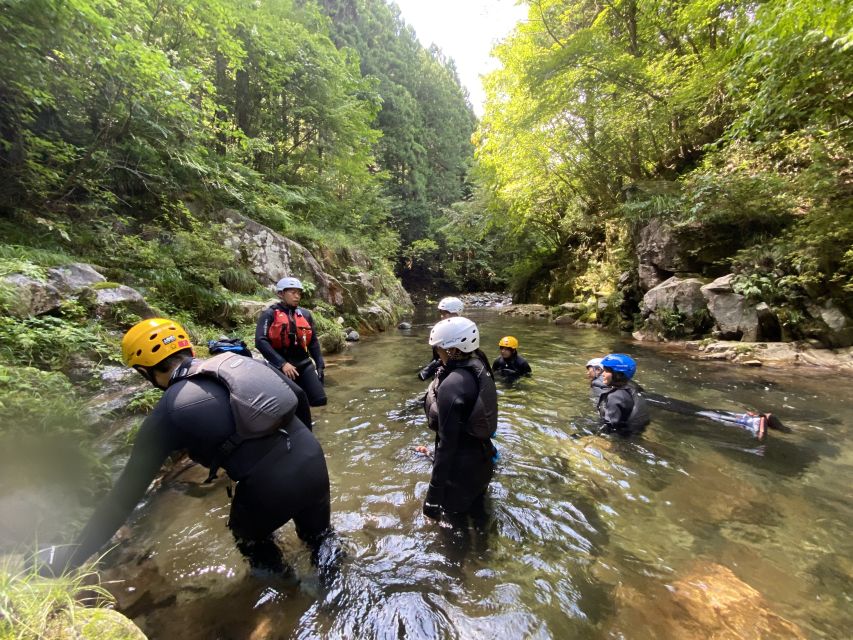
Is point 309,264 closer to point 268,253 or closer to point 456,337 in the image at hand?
point 268,253

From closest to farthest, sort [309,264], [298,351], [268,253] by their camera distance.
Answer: [298,351]
[268,253]
[309,264]

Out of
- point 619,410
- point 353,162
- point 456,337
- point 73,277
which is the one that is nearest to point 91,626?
point 456,337

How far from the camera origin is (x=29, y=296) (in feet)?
14.7

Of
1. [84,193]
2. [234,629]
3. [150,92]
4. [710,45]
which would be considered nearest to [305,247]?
[84,193]

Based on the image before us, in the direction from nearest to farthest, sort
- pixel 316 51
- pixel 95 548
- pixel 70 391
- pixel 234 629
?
1. pixel 95 548
2. pixel 234 629
3. pixel 70 391
4. pixel 316 51

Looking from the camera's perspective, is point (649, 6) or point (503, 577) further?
point (649, 6)

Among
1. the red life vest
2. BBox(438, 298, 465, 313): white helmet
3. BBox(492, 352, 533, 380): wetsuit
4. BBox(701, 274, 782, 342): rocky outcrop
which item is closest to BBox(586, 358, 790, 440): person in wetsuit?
BBox(492, 352, 533, 380): wetsuit

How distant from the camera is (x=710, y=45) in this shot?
11555 millimetres

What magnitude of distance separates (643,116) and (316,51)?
1295 centimetres

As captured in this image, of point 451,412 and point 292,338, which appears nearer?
point 451,412

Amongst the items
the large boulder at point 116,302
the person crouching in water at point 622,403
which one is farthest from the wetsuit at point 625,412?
the large boulder at point 116,302

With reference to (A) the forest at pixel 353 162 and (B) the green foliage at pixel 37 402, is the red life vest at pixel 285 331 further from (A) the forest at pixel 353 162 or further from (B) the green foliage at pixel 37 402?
(B) the green foliage at pixel 37 402

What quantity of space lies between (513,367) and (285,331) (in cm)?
463

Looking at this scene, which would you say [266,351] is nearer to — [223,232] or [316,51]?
[223,232]
